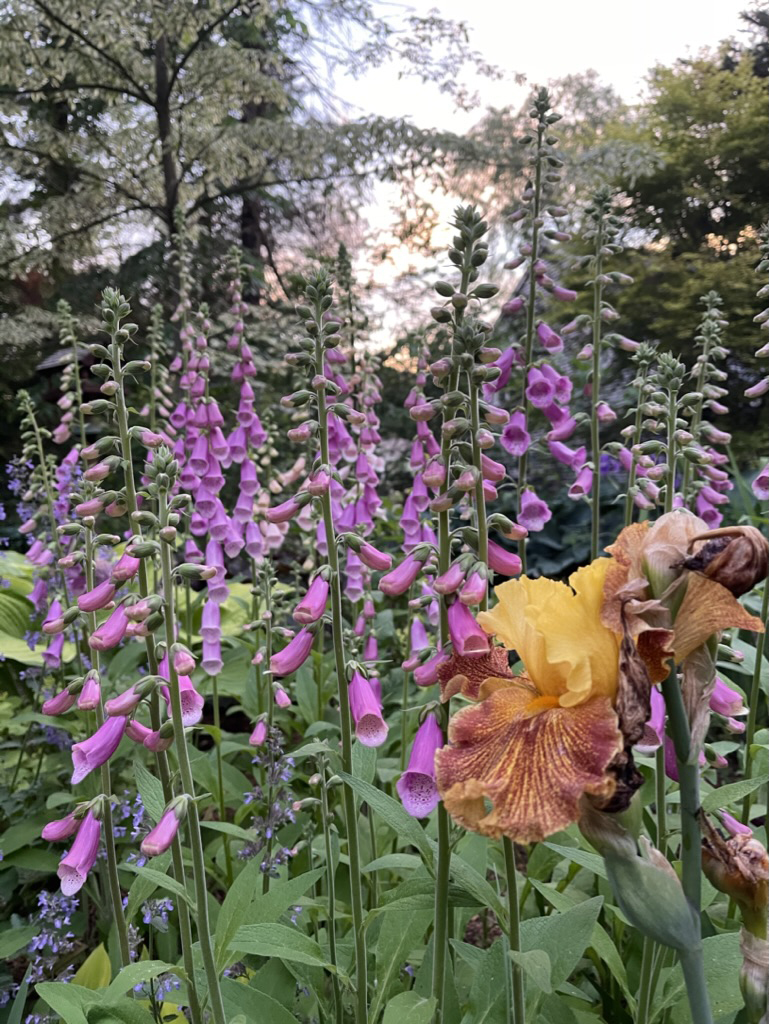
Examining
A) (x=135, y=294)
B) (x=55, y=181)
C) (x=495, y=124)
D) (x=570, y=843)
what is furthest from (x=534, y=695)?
(x=55, y=181)

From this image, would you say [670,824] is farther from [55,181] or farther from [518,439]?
[55,181]

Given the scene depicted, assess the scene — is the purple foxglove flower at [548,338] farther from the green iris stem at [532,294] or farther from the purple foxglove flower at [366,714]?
the purple foxglove flower at [366,714]

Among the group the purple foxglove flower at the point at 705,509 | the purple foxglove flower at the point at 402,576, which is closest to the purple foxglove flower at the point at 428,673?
the purple foxglove flower at the point at 402,576

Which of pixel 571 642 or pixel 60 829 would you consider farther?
pixel 60 829

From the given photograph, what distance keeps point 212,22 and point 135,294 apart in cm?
319

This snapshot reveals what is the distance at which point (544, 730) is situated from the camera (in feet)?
2.76

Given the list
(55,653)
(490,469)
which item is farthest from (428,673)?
(55,653)

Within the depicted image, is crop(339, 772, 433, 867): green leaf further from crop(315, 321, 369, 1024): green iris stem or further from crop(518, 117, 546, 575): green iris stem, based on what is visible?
crop(518, 117, 546, 575): green iris stem

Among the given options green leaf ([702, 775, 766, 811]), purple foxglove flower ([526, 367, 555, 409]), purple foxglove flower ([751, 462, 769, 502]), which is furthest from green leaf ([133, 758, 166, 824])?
purple foxglove flower ([751, 462, 769, 502])

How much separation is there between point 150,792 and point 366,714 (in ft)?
1.76

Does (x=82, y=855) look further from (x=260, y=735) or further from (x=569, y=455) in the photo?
(x=569, y=455)

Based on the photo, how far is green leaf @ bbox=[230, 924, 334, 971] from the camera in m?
1.48

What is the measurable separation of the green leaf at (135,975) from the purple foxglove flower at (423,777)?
56 cm

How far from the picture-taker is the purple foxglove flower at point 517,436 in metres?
2.67
